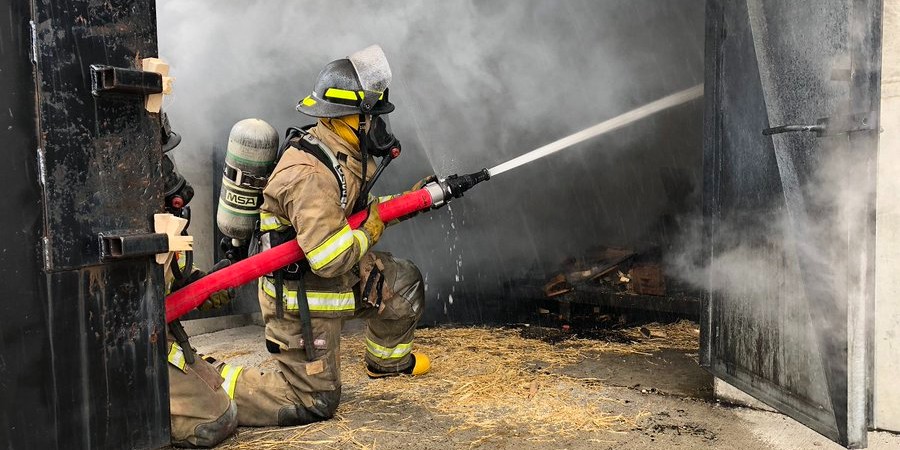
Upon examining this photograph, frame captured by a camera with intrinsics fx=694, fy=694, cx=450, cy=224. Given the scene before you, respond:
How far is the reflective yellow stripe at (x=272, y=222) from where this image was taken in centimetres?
362

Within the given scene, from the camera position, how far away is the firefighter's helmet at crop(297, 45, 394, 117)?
12.0 feet

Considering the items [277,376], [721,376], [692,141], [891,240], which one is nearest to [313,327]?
[277,376]

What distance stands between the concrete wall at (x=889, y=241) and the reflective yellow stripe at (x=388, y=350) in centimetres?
251

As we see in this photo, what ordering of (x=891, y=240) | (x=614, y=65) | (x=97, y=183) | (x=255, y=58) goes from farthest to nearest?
Answer: (x=614, y=65) → (x=255, y=58) → (x=891, y=240) → (x=97, y=183)

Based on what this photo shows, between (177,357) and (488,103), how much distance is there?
4.61 metres

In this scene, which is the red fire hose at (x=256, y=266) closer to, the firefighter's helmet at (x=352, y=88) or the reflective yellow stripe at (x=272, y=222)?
the reflective yellow stripe at (x=272, y=222)

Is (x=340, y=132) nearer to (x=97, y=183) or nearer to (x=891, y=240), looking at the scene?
(x=97, y=183)

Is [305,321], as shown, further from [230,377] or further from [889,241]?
[889,241]

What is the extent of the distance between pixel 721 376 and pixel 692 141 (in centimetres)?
485

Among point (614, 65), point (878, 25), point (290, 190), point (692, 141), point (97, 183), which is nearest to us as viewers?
point (97, 183)

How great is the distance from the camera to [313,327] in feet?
12.1

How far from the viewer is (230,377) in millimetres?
3582

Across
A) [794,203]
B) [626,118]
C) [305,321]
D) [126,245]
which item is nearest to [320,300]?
[305,321]

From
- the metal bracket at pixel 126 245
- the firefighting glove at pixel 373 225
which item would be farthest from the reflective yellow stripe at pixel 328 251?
the metal bracket at pixel 126 245
